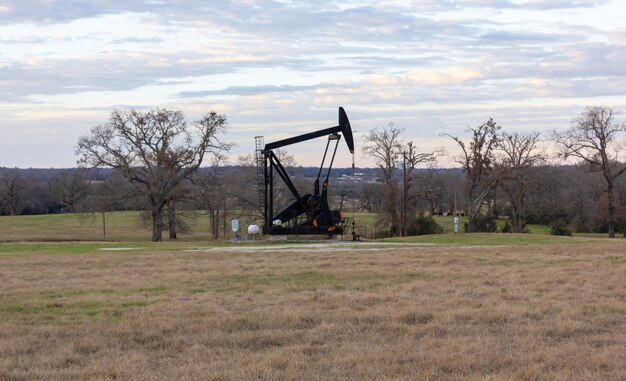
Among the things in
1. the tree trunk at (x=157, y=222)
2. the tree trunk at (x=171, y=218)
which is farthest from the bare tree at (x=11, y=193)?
the tree trunk at (x=157, y=222)

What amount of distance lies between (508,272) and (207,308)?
8.29 m

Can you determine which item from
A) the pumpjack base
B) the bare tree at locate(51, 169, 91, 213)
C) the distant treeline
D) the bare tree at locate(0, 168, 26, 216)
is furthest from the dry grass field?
the bare tree at locate(0, 168, 26, 216)

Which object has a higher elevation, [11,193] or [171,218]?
[11,193]

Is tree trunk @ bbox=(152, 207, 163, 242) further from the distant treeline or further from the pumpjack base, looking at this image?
the pumpjack base

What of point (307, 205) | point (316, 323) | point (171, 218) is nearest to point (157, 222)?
point (171, 218)

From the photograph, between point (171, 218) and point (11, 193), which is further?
point (11, 193)

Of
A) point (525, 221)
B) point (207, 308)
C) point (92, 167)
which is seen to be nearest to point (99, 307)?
point (207, 308)

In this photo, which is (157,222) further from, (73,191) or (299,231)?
(73,191)

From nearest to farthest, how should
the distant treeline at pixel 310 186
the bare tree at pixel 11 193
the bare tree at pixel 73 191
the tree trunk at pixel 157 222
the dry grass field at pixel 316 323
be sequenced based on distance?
the dry grass field at pixel 316 323 < the tree trunk at pixel 157 222 < the distant treeline at pixel 310 186 < the bare tree at pixel 73 191 < the bare tree at pixel 11 193

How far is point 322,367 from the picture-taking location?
7.78m

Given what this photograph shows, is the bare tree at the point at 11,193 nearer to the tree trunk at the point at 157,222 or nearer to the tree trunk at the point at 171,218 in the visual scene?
the tree trunk at the point at 171,218

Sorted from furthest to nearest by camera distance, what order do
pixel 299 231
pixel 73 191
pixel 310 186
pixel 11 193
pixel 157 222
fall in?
pixel 11 193
pixel 73 191
pixel 310 186
pixel 157 222
pixel 299 231

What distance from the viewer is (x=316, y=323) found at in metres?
10.5

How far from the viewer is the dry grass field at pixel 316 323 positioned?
7695 mm
